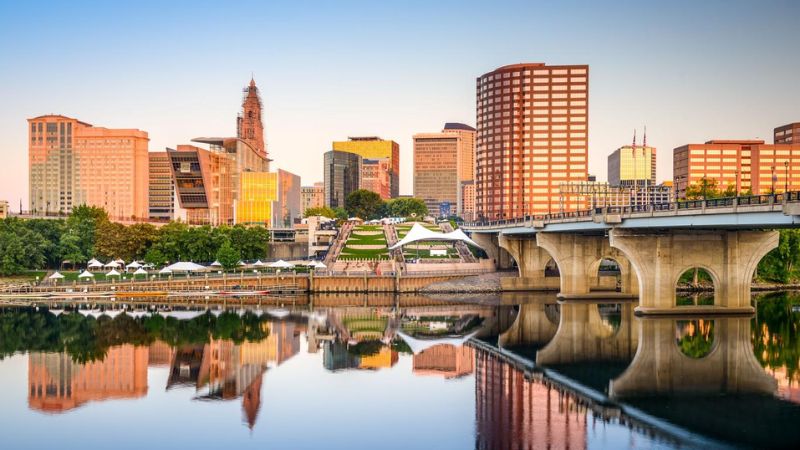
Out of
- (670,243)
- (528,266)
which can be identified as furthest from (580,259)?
(670,243)

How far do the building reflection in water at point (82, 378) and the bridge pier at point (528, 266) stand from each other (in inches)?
2314

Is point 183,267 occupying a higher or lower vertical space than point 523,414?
higher

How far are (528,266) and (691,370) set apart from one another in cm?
5915

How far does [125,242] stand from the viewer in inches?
4825

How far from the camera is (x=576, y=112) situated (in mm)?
198500

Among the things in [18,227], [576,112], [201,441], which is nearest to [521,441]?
[201,441]

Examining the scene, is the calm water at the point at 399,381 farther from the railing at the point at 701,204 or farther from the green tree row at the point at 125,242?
the green tree row at the point at 125,242

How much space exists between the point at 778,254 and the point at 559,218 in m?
38.4

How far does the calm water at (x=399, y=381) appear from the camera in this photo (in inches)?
1462

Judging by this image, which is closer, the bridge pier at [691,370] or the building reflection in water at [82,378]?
the building reflection in water at [82,378]

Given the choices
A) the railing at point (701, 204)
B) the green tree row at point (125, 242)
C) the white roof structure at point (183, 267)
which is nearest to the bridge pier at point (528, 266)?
the railing at point (701, 204)

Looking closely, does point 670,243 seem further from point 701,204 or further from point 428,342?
point 428,342

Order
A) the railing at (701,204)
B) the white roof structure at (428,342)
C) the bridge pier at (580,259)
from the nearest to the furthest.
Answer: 1. the railing at (701,204)
2. the white roof structure at (428,342)
3. the bridge pier at (580,259)

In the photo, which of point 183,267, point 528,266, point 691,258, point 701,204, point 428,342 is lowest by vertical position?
point 428,342
